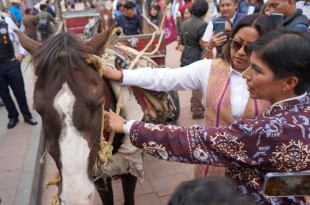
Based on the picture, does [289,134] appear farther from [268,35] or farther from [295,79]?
[268,35]

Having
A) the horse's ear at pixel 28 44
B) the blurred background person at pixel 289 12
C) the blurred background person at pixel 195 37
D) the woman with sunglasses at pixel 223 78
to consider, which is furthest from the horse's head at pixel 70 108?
the blurred background person at pixel 195 37

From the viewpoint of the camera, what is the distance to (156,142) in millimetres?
1393

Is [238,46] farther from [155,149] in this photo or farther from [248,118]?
[155,149]

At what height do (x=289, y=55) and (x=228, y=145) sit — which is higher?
(x=289, y=55)

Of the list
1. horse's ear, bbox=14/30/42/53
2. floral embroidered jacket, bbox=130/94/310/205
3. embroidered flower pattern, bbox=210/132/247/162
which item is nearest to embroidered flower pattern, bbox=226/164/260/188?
floral embroidered jacket, bbox=130/94/310/205

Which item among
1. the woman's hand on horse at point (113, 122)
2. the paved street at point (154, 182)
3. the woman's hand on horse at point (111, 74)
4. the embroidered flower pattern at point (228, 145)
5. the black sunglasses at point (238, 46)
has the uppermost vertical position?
the black sunglasses at point (238, 46)

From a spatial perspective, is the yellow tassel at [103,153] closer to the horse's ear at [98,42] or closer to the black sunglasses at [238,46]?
the horse's ear at [98,42]

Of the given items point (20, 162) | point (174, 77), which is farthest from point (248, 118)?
point (20, 162)

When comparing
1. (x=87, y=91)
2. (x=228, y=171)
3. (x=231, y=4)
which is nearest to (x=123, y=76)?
(x=87, y=91)

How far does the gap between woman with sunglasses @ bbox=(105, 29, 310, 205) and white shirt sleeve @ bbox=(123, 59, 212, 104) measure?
0.53m

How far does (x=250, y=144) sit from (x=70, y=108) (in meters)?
0.85

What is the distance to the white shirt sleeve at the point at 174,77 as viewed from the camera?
6.15ft

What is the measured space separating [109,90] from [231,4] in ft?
8.44

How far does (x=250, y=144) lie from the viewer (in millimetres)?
1214
